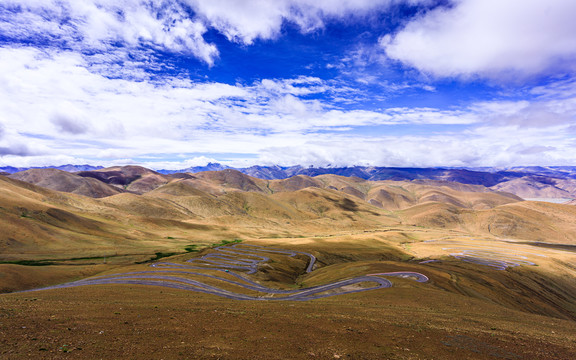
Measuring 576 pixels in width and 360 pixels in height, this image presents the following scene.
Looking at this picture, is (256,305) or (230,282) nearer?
(256,305)

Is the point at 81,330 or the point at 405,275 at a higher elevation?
the point at 81,330

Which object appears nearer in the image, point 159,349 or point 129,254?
point 159,349

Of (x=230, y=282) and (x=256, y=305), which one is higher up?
(x=256, y=305)

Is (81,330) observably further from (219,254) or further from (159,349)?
(219,254)

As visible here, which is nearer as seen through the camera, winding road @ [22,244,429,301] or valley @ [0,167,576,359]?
valley @ [0,167,576,359]

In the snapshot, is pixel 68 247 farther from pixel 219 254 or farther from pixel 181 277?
pixel 181 277

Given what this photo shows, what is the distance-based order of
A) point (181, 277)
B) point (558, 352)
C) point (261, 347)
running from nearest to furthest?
point (261, 347), point (558, 352), point (181, 277)

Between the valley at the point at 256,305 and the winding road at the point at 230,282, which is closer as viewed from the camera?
the valley at the point at 256,305

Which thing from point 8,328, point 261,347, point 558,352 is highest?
point 8,328

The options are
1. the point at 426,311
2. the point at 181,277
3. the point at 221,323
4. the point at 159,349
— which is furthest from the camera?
the point at 181,277

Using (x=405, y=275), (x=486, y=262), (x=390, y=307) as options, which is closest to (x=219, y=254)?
(x=405, y=275)
